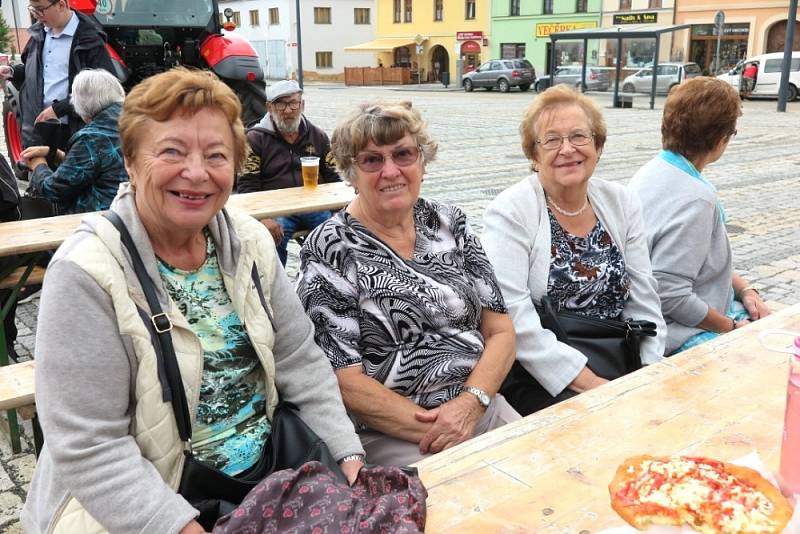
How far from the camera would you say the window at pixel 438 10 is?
44981 mm

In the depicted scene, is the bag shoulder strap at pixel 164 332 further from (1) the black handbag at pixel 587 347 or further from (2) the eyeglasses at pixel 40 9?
(2) the eyeglasses at pixel 40 9

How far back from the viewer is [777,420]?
6.33ft

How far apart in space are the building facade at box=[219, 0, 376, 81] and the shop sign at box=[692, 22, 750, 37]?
906 inches

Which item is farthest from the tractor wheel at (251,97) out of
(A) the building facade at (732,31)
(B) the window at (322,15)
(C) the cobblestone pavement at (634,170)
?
(B) the window at (322,15)

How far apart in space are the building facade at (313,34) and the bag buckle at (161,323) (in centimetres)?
4921

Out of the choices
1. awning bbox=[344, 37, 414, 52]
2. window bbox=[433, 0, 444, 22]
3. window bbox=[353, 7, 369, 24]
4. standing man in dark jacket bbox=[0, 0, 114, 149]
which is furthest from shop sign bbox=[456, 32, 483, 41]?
standing man in dark jacket bbox=[0, 0, 114, 149]

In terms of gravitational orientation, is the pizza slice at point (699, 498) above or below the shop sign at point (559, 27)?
below

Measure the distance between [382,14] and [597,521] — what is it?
50389mm

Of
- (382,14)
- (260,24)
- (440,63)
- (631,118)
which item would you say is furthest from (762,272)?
(260,24)

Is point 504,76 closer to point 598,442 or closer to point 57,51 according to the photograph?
point 57,51

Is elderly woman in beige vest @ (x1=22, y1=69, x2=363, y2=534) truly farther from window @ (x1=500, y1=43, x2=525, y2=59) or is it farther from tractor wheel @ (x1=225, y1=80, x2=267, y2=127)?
window @ (x1=500, y1=43, x2=525, y2=59)

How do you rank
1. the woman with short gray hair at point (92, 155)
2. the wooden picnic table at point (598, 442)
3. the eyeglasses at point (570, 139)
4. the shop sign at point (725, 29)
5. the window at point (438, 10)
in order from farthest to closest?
1. the window at point (438, 10)
2. the shop sign at point (725, 29)
3. the woman with short gray hair at point (92, 155)
4. the eyeglasses at point (570, 139)
5. the wooden picnic table at point (598, 442)

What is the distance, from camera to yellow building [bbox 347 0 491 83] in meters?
43.2

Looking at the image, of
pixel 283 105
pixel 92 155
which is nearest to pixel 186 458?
pixel 92 155
